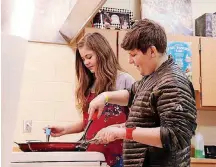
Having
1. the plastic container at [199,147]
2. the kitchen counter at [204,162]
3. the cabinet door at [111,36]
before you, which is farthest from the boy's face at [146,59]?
the plastic container at [199,147]

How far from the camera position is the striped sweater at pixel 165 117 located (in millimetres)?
1183

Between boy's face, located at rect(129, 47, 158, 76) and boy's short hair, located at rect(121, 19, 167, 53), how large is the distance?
16mm

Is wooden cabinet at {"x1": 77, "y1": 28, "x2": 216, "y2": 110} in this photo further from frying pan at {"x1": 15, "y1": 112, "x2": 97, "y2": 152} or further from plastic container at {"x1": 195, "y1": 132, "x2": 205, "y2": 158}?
frying pan at {"x1": 15, "y1": 112, "x2": 97, "y2": 152}

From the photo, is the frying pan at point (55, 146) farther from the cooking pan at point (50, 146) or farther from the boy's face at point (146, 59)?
the boy's face at point (146, 59)

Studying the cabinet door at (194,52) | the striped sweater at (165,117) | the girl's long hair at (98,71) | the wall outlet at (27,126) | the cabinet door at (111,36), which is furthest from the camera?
the cabinet door at (194,52)

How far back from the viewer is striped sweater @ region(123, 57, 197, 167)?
1183 mm

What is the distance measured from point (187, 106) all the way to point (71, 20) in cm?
127

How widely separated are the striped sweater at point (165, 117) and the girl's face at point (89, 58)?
2.01 ft

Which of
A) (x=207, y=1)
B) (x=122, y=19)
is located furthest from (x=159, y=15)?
(x=207, y=1)

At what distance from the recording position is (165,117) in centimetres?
119

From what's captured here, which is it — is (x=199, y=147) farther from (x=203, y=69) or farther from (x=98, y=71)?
(x=98, y=71)

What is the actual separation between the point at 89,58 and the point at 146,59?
0.63 meters

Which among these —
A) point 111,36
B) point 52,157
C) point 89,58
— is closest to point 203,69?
point 111,36

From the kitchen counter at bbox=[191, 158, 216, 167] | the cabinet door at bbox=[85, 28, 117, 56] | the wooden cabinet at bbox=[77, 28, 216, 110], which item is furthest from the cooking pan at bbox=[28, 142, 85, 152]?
the wooden cabinet at bbox=[77, 28, 216, 110]
